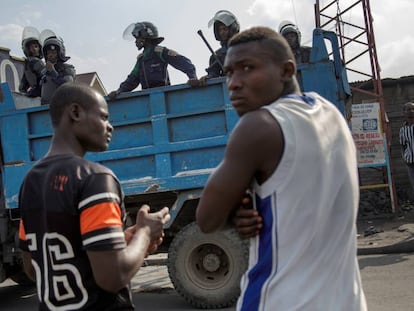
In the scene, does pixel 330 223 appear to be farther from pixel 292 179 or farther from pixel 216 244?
pixel 216 244

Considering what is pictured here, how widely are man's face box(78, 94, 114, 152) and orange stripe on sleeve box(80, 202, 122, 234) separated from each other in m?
0.33

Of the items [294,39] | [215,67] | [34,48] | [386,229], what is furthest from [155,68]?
[386,229]

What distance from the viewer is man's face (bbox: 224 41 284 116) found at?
1566 millimetres

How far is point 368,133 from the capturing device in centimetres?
950

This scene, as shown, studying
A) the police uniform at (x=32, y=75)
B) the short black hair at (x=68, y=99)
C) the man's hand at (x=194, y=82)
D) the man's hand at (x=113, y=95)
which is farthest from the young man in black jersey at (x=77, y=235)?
the police uniform at (x=32, y=75)

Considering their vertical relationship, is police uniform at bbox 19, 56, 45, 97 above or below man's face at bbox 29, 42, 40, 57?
below

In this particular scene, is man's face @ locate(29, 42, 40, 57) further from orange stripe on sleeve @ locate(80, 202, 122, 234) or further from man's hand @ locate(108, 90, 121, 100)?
orange stripe on sleeve @ locate(80, 202, 122, 234)

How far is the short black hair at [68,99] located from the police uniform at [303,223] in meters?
0.74

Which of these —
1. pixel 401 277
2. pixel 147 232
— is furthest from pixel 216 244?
pixel 147 232

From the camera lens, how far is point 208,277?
513 centimetres

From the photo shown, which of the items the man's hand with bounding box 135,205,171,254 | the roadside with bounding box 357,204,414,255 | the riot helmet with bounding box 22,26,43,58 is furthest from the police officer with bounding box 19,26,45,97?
the man's hand with bounding box 135,205,171,254

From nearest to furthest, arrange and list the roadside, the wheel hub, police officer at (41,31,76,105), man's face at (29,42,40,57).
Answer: the wheel hub → police officer at (41,31,76,105) → the roadside → man's face at (29,42,40,57)

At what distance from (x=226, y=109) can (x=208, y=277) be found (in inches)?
65.7

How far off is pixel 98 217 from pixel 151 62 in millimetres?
4957
